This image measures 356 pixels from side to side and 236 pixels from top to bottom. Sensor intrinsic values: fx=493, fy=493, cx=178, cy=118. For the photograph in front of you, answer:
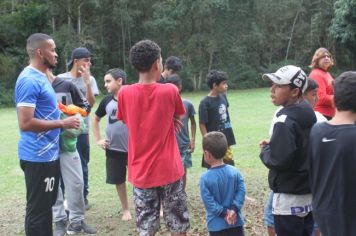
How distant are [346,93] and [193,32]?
1520 inches

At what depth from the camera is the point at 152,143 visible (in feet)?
13.6

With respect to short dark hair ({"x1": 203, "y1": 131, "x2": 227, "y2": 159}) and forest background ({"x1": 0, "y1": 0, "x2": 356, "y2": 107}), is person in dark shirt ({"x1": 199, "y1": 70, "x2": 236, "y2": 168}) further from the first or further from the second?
forest background ({"x1": 0, "y1": 0, "x2": 356, "y2": 107})

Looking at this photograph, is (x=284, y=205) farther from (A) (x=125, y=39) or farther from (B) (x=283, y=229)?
(A) (x=125, y=39)

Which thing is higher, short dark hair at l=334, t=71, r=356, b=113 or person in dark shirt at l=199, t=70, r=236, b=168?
short dark hair at l=334, t=71, r=356, b=113

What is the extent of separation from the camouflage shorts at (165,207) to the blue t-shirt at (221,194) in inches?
9.2

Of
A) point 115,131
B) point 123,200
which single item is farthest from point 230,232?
point 115,131

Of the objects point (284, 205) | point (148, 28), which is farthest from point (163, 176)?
point (148, 28)

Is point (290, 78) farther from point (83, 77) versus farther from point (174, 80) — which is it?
point (83, 77)

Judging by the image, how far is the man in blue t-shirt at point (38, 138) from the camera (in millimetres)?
4289

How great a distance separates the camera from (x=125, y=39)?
41.1 meters

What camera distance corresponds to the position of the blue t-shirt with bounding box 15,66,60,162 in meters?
4.29

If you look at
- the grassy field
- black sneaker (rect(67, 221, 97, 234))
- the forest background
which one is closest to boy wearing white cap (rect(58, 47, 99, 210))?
the grassy field

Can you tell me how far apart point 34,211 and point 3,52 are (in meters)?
35.1

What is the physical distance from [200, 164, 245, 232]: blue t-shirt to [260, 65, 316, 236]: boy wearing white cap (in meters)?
0.57
